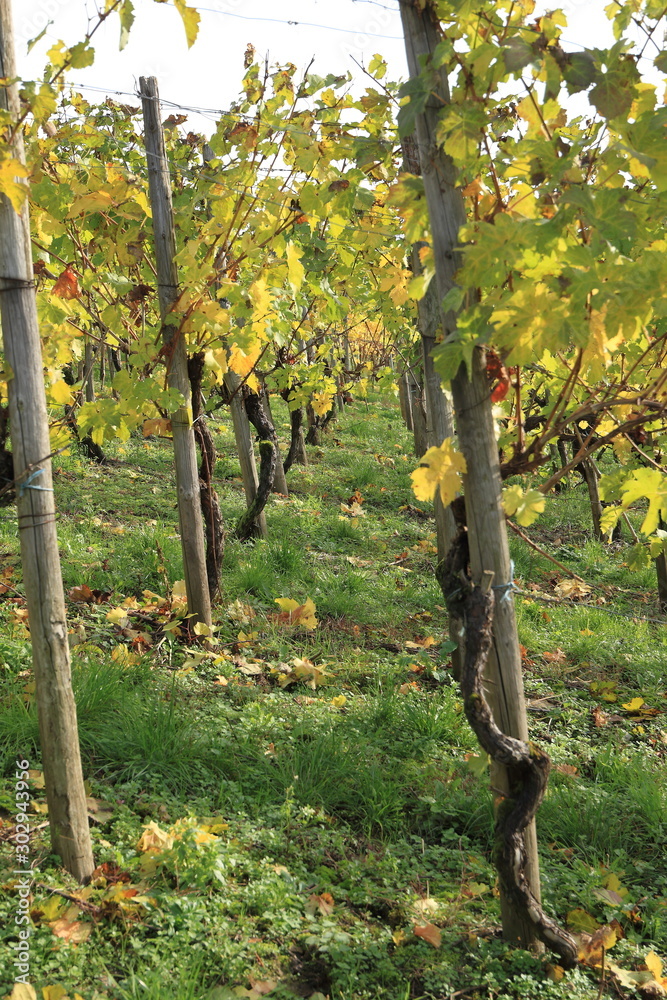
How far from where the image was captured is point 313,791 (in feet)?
9.91

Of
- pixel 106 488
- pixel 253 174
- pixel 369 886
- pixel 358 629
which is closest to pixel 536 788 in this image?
pixel 369 886

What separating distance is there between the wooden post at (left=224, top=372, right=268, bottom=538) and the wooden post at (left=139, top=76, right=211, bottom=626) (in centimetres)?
199

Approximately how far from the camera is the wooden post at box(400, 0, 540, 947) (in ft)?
7.29

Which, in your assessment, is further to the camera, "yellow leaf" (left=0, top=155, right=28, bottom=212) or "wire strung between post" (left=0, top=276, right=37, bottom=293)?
"wire strung between post" (left=0, top=276, right=37, bottom=293)

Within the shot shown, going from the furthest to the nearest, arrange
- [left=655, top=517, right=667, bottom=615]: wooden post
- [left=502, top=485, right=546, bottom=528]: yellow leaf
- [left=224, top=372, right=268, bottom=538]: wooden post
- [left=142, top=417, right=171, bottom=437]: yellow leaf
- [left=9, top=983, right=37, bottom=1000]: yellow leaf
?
[left=224, top=372, right=268, bottom=538]: wooden post → [left=655, top=517, right=667, bottom=615]: wooden post → [left=142, top=417, right=171, bottom=437]: yellow leaf → [left=502, top=485, right=546, bottom=528]: yellow leaf → [left=9, top=983, right=37, bottom=1000]: yellow leaf

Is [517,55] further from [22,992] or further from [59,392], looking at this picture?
[22,992]

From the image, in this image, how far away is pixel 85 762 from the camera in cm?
298

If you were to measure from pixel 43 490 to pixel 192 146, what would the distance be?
4.19 meters

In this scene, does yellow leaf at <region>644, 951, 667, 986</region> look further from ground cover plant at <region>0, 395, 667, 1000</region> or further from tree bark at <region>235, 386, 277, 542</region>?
tree bark at <region>235, 386, 277, 542</region>

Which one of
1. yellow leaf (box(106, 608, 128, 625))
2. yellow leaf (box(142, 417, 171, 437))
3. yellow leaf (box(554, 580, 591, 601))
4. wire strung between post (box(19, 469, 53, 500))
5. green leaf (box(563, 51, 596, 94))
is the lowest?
yellow leaf (box(554, 580, 591, 601))

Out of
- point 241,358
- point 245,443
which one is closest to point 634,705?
point 241,358

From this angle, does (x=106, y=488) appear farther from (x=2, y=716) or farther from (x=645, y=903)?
(x=645, y=903)

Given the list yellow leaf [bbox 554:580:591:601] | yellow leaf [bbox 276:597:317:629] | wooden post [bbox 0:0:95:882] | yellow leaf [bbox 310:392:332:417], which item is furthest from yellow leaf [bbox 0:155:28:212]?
yellow leaf [bbox 310:392:332:417]

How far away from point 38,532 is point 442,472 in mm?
1274
